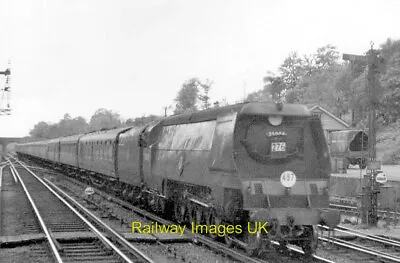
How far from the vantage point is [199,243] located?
39.1 feet

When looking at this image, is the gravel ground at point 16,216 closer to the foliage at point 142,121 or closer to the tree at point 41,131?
Answer: the foliage at point 142,121

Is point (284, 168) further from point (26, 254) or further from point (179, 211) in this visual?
point (26, 254)

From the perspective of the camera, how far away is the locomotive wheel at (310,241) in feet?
34.3

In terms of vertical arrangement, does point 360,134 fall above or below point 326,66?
below

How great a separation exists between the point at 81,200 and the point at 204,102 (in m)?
69.6

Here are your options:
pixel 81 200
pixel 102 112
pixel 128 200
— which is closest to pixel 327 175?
pixel 128 200

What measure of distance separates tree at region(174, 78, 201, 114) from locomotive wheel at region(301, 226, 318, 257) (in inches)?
3216

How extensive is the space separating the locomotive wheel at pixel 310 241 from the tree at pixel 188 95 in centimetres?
8168

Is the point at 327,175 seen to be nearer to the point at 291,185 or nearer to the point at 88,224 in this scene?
the point at 291,185

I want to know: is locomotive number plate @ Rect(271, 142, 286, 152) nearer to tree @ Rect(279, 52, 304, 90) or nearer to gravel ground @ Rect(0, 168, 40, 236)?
gravel ground @ Rect(0, 168, 40, 236)

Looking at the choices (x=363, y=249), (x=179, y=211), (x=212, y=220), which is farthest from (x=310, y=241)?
(x=179, y=211)

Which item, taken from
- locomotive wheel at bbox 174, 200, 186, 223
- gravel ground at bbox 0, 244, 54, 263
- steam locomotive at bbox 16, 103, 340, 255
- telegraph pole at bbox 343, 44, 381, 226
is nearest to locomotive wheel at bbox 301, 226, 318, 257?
steam locomotive at bbox 16, 103, 340, 255

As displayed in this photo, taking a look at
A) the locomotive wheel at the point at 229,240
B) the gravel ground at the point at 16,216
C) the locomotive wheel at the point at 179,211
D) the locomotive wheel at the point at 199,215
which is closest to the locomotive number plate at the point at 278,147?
the locomotive wheel at the point at 229,240

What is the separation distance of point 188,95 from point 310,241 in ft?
276
